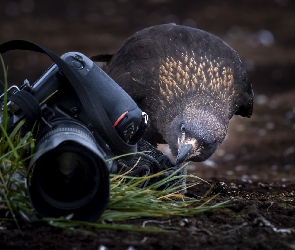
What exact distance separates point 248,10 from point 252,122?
6.93 m

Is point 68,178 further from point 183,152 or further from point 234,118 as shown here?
point 234,118

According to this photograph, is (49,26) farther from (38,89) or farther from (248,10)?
(38,89)

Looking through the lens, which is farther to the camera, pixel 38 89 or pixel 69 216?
pixel 38 89

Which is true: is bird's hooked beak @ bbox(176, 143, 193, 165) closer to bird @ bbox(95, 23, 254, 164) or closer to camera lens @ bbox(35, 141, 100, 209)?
bird @ bbox(95, 23, 254, 164)

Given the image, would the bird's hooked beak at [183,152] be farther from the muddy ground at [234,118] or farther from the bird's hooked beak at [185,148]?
the muddy ground at [234,118]

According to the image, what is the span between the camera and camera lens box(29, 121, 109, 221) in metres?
3.59

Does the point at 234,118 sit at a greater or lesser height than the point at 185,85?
greater

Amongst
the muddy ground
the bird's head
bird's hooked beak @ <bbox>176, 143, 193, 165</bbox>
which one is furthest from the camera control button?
the bird's head

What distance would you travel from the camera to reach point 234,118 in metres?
11.3

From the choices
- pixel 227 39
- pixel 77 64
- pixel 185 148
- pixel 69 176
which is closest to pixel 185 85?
pixel 185 148

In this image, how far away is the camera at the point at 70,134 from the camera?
3.62 meters

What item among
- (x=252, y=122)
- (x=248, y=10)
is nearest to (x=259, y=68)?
(x=252, y=122)

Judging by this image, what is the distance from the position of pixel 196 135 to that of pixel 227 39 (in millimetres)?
9430

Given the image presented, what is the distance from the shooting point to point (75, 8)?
17094mm
